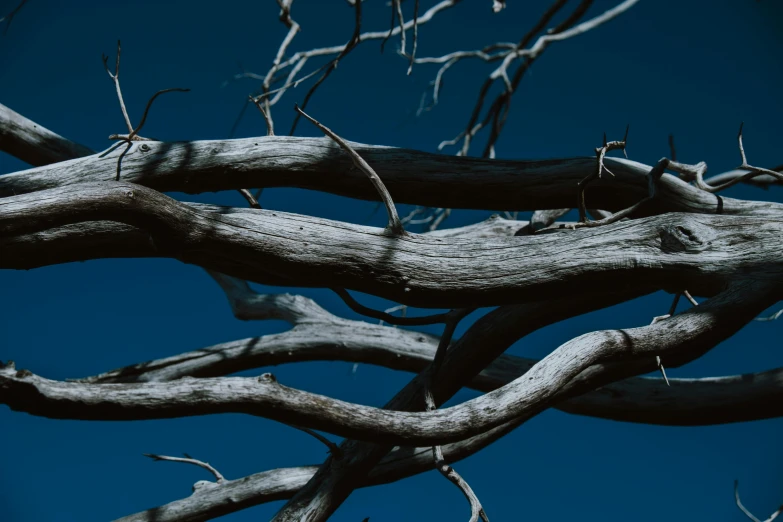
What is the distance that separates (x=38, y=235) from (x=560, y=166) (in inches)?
73.5

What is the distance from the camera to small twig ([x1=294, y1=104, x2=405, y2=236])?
1.87 meters

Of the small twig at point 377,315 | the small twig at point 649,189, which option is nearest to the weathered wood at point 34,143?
the small twig at point 377,315

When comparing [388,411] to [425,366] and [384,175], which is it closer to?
[384,175]

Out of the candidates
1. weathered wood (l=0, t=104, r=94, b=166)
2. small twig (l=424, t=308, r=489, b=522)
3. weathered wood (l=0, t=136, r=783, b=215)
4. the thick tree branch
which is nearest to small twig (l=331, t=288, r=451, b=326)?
small twig (l=424, t=308, r=489, b=522)

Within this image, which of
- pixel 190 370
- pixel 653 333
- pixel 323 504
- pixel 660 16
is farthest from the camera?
pixel 660 16

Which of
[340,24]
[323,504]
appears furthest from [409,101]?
[323,504]

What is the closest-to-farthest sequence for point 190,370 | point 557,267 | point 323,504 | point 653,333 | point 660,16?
1. point 653,333
2. point 557,267
3. point 323,504
4. point 190,370
5. point 660,16

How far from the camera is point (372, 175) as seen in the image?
1.87 metres

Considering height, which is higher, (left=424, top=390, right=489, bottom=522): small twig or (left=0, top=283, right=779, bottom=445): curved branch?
(left=0, top=283, right=779, bottom=445): curved branch

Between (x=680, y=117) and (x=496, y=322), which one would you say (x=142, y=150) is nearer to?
(x=496, y=322)

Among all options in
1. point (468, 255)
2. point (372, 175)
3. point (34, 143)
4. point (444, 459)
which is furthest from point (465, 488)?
point (34, 143)

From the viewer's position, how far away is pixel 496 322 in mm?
2734

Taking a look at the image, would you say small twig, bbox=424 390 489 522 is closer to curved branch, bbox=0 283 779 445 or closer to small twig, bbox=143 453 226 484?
curved branch, bbox=0 283 779 445

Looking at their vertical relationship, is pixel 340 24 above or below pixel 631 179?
above
